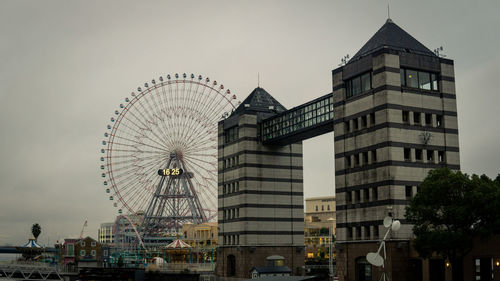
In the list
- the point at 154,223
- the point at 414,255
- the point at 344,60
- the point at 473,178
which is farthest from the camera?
the point at 154,223

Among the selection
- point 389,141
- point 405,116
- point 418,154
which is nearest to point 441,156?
point 418,154

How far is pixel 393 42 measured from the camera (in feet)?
255

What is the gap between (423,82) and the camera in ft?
249

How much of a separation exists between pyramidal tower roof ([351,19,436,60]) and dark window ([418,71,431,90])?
3569mm

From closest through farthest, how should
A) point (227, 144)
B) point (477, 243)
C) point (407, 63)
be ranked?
point (477, 243) → point (407, 63) → point (227, 144)

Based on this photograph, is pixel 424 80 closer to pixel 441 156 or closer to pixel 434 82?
pixel 434 82

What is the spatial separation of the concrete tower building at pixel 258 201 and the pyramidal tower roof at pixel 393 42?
3058 centimetres

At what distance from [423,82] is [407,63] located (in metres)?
3.50

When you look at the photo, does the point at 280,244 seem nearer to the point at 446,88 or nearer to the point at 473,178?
the point at 446,88

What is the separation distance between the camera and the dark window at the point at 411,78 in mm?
75000

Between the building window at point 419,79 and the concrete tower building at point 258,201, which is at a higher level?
the building window at point 419,79

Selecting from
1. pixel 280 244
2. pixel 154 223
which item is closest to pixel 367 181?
pixel 280 244

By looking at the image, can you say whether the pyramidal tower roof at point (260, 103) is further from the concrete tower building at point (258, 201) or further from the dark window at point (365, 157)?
the dark window at point (365, 157)

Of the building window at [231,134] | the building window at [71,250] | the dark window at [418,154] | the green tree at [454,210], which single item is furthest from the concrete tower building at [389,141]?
the building window at [71,250]
